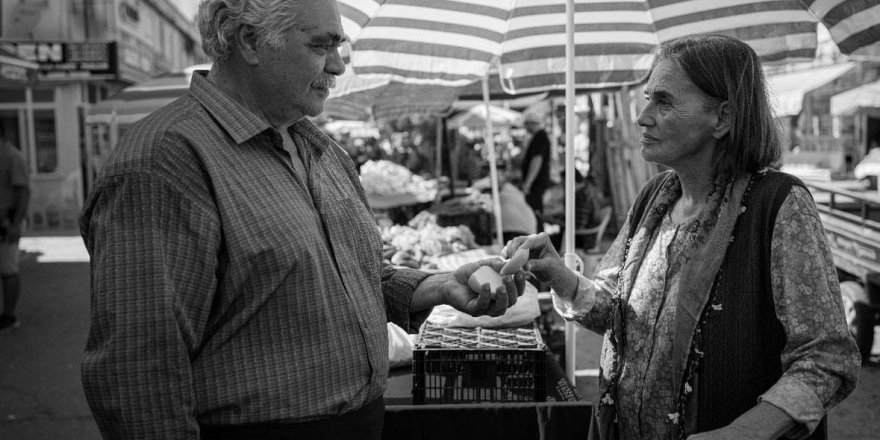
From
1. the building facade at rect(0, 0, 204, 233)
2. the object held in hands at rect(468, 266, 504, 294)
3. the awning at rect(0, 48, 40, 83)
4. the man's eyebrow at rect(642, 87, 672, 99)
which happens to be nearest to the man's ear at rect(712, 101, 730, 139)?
the man's eyebrow at rect(642, 87, 672, 99)

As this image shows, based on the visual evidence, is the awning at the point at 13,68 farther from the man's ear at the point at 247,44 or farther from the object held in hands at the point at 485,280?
the object held in hands at the point at 485,280

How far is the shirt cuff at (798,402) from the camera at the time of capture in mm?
1738

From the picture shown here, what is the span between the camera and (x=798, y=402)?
68.4 inches

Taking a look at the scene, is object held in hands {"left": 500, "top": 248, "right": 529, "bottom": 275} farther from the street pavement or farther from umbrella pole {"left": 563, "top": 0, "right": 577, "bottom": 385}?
the street pavement

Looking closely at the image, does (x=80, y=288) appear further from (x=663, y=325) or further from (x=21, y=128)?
(x=21, y=128)

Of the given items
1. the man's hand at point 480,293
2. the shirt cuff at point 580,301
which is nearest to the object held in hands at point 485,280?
the man's hand at point 480,293

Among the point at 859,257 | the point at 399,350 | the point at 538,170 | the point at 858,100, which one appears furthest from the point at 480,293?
the point at 858,100

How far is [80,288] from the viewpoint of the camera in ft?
31.5

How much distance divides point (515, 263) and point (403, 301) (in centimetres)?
34

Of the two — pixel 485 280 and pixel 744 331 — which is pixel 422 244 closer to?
pixel 485 280

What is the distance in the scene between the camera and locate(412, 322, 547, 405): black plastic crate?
277cm

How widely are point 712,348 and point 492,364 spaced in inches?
41.3

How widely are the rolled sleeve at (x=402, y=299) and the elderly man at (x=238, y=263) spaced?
0.73ft

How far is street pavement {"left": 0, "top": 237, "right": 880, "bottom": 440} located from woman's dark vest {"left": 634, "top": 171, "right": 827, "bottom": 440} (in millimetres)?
3282
